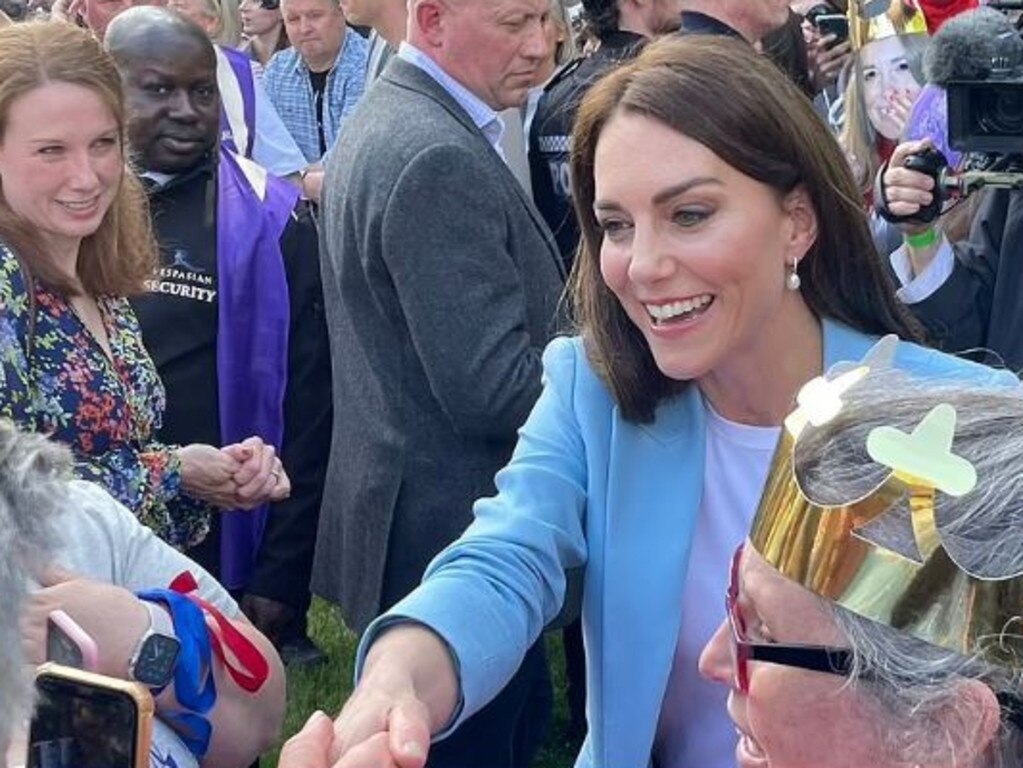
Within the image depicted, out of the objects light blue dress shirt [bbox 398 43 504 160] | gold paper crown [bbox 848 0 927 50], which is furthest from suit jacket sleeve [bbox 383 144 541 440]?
gold paper crown [bbox 848 0 927 50]

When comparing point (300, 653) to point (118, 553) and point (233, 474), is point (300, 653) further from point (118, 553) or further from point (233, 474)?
point (118, 553)

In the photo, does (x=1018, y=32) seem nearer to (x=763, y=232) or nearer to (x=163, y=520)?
(x=763, y=232)

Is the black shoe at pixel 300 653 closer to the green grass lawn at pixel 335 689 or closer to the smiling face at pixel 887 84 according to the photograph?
the green grass lawn at pixel 335 689

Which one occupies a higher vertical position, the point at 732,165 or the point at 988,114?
the point at 732,165

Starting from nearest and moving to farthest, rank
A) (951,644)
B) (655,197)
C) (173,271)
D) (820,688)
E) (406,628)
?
(951,644) < (820,688) < (406,628) < (655,197) < (173,271)

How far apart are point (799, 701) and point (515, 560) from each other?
0.61m

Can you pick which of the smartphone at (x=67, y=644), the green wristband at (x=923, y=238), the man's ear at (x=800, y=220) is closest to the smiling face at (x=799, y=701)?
the man's ear at (x=800, y=220)

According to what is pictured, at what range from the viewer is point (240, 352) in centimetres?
452

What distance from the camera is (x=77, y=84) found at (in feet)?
12.4

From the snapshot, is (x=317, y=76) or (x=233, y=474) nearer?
(x=233, y=474)

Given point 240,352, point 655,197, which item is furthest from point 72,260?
point 655,197

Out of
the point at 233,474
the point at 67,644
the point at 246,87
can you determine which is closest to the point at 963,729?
the point at 67,644

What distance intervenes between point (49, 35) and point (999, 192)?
2037 mm

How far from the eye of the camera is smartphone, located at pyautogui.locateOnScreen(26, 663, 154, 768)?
1871 mm
